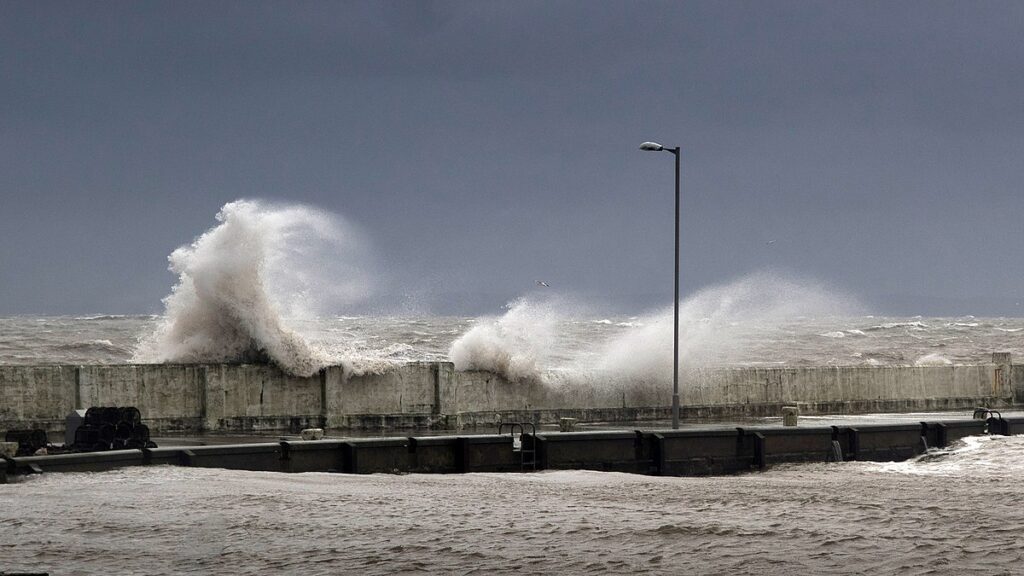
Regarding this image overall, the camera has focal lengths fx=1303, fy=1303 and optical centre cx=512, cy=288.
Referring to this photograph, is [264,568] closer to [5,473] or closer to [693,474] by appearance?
[5,473]

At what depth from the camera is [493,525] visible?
39.6ft

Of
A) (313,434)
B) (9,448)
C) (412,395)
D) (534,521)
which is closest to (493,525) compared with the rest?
(534,521)

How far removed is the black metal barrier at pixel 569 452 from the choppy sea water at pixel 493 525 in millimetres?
779

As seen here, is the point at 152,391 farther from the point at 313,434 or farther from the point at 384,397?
the point at 313,434

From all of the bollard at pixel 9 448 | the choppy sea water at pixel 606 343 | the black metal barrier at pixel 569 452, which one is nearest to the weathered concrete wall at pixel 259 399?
the choppy sea water at pixel 606 343

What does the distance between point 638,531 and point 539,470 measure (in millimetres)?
7770

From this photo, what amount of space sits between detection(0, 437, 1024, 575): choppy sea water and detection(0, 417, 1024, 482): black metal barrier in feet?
2.56

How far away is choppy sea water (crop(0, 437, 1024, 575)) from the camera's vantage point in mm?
9789

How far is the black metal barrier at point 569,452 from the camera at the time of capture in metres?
17.0

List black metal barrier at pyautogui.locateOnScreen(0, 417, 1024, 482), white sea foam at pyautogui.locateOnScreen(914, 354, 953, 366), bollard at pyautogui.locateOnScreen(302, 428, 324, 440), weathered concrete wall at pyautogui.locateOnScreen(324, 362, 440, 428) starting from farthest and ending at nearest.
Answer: white sea foam at pyautogui.locateOnScreen(914, 354, 953, 366) → weathered concrete wall at pyautogui.locateOnScreen(324, 362, 440, 428) → bollard at pyautogui.locateOnScreen(302, 428, 324, 440) → black metal barrier at pyautogui.locateOnScreen(0, 417, 1024, 482)

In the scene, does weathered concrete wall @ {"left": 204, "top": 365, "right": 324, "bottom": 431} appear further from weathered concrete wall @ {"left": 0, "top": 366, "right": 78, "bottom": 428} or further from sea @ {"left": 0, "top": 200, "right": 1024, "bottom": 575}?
Answer: sea @ {"left": 0, "top": 200, "right": 1024, "bottom": 575}

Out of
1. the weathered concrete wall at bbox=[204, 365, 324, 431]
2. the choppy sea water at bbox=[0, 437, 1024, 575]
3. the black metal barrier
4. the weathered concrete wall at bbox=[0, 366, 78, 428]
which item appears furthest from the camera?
Answer: the weathered concrete wall at bbox=[204, 365, 324, 431]

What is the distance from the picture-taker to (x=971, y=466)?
20.8 meters

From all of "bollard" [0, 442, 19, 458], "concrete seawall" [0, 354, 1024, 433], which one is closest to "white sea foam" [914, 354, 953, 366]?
"concrete seawall" [0, 354, 1024, 433]
